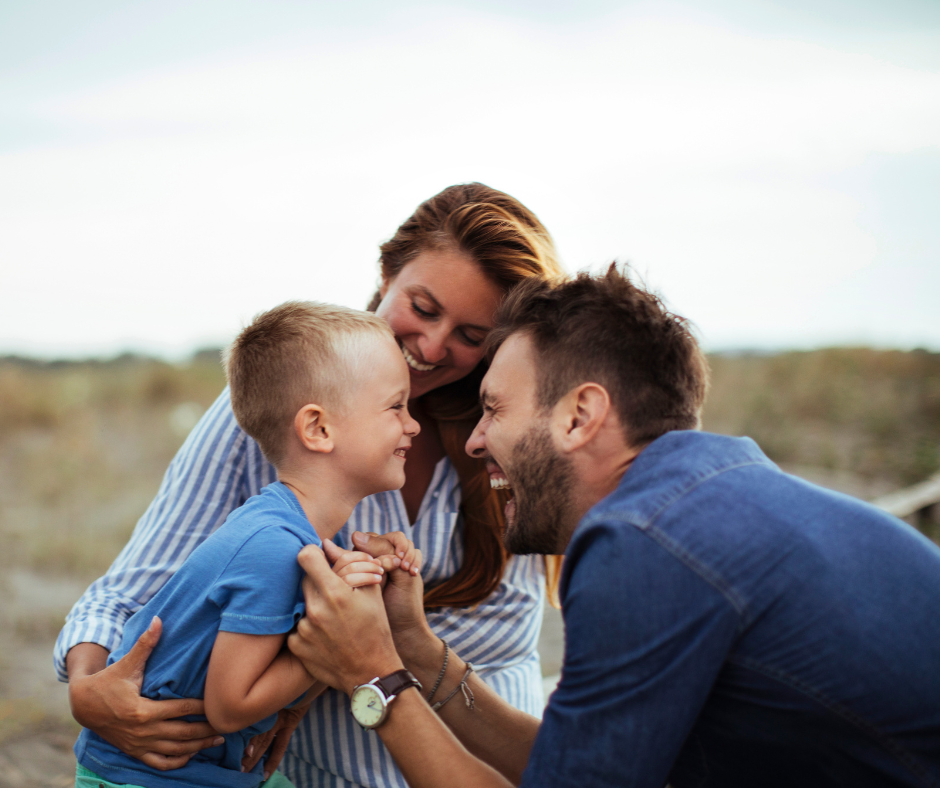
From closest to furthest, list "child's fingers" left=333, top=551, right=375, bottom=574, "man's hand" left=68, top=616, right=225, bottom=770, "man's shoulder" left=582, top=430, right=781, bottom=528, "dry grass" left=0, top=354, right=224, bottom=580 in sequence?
1. "man's shoulder" left=582, top=430, right=781, bottom=528
2. "man's hand" left=68, top=616, right=225, bottom=770
3. "child's fingers" left=333, top=551, right=375, bottom=574
4. "dry grass" left=0, top=354, right=224, bottom=580

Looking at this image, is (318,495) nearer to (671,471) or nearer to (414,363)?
(414,363)

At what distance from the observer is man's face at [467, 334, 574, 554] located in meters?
1.75

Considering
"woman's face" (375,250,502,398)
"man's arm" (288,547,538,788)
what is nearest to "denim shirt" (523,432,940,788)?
"man's arm" (288,547,538,788)

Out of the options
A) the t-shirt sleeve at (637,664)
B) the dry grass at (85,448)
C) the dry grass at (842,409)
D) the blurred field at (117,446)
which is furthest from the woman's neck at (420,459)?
the dry grass at (842,409)

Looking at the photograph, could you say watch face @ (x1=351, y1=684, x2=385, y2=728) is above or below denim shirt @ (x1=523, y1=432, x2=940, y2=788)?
below

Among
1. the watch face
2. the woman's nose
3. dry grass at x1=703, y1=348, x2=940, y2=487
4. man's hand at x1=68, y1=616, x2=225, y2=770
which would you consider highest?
the woman's nose

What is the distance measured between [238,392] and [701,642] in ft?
4.51

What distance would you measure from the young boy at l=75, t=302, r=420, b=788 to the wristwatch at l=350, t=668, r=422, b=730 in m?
0.16

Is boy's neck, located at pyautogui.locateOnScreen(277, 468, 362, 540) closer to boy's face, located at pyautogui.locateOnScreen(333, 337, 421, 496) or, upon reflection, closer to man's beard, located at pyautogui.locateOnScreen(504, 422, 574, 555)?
boy's face, located at pyautogui.locateOnScreen(333, 337, 421, 496)

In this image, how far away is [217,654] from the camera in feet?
5.18

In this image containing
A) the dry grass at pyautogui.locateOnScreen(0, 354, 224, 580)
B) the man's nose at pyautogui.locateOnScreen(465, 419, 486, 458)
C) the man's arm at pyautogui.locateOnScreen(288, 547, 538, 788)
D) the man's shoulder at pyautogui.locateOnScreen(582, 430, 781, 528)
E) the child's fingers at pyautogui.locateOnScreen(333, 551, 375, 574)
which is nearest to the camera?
the man's shoulder at pyautogui.locateOnScreen(582, 430, 781, 528)

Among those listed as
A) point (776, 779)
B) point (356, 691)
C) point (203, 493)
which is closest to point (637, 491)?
point (776, 779)

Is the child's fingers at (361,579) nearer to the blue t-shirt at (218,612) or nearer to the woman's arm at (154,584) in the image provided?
the blue t-shirt at (218,612)

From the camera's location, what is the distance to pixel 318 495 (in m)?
1.93
